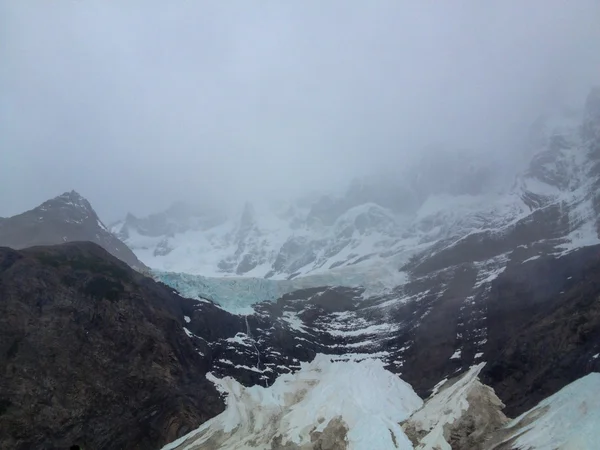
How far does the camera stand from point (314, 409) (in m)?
109

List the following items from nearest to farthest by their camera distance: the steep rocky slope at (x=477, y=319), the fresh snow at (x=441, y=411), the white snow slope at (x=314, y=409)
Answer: the fresh snow at (x=441, y=411) → the white snow slope at (x=314, y=409) → the steep rocky slope at (x=477, y=319)

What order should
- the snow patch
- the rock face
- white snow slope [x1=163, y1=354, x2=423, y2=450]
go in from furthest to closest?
1. white snow slope [x1=163, y1=354, x2=423, y2=450]
2. the rock face
3. the snow patch

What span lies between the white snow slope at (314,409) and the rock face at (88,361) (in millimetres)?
5838

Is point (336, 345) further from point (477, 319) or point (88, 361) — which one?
point (88, 361)

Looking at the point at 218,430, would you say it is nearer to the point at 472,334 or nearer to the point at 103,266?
the point at 103,266

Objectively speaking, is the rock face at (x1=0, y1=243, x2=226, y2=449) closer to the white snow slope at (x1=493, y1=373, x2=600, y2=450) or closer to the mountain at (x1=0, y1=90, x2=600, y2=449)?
the mountain at (x1=0, y1=90, x2=600, y2=449)

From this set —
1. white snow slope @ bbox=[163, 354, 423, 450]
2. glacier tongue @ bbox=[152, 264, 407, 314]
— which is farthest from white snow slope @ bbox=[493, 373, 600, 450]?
glacier tongue @ bbox=[152, 264, 407, 314]

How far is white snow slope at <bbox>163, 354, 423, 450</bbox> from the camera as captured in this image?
97.5 meters

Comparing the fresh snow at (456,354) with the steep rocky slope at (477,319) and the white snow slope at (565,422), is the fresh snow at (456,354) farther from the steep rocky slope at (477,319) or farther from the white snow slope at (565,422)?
the white snow slope at (565,422)

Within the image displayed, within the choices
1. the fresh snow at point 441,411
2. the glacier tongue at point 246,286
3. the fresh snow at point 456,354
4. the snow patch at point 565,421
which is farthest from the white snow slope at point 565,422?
the glacier tongue at point 246,286

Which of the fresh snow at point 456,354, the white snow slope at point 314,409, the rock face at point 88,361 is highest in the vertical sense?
the rock face at point 88,361

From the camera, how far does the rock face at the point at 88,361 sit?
95450 millimetres

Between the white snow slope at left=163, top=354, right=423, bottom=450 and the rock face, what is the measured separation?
5838 millimetres

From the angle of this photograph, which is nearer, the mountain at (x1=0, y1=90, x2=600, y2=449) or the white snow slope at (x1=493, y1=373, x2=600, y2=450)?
the white snow slope at (x1=493, y1=373, x2=600, y2=450)
